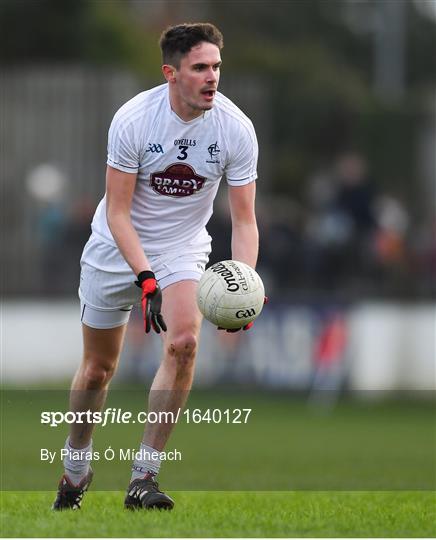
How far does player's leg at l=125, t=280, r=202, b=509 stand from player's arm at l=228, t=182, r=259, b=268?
0.45 metres

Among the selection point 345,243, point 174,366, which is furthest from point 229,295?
Result: point 345,243

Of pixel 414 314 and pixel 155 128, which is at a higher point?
pixel 155 128

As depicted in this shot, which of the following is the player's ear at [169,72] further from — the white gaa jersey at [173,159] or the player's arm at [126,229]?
the player's arm at [126,229]

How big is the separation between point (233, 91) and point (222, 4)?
1496 cm

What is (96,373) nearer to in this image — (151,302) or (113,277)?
(113,277)

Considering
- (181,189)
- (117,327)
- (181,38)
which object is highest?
(181,38)

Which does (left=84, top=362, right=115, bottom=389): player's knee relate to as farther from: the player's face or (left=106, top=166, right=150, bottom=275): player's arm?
the player's face

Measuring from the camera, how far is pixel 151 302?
824 cm

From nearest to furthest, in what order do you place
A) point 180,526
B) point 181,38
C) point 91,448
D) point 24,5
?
point 180,526, point 181,38, point 91,448, point 24,5

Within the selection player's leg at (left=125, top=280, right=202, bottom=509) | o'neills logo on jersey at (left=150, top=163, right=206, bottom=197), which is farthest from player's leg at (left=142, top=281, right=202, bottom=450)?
o'neills logo on jersey at (left=150, top=163, right=206, bottom=197)

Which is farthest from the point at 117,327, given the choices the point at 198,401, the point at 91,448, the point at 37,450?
the point at 198,401

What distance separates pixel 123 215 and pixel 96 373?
101 cm

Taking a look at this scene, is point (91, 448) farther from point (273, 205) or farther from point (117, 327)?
point (273, 205)

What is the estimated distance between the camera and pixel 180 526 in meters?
7.67
